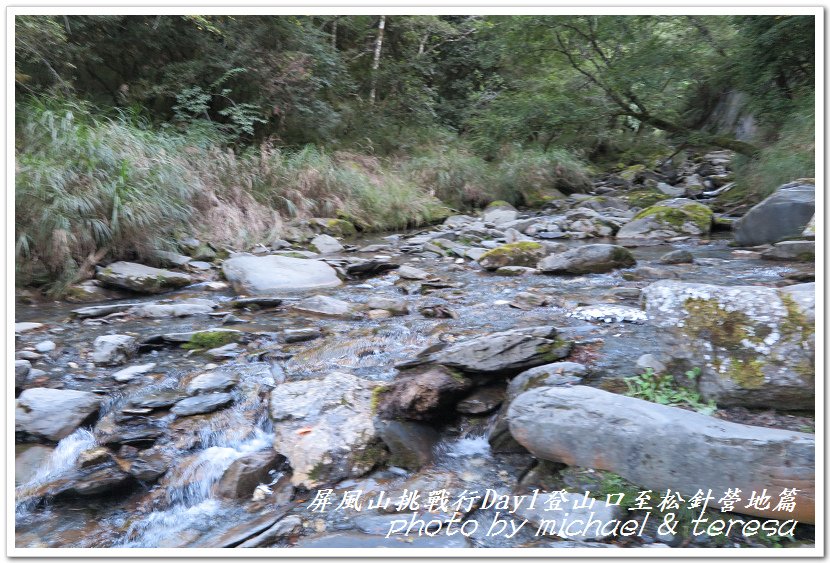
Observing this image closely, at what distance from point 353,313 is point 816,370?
10.4 feet

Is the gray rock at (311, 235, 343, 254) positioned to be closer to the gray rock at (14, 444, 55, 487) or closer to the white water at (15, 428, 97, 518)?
the white water at (15, 428, 97, 518)

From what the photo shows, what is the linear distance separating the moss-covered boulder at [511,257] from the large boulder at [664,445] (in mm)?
4104

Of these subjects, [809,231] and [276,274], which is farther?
[809,231]

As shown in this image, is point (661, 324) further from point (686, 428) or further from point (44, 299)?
point (44, 299)

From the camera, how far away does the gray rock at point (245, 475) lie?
2.06 metres

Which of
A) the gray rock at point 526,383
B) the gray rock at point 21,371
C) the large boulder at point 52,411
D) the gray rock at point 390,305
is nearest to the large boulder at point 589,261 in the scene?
the gray rock at point 390,305

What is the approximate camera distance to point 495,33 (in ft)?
40.9

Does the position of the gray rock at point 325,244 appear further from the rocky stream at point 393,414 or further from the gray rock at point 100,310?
the gray rock at point 100,310

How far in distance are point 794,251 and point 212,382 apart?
5.66m

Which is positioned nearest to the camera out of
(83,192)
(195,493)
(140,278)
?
(195,493)

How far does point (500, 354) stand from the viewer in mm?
2662

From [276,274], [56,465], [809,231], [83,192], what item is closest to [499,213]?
[809,231]

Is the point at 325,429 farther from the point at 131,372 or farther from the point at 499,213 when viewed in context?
the point at 499,213

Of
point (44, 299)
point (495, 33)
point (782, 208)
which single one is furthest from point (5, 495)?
point (495, 33)
